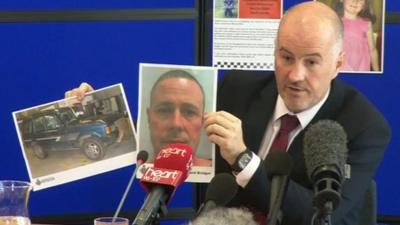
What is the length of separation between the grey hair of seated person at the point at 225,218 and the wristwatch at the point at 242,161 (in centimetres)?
62

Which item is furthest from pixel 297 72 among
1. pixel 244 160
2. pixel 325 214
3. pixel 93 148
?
pixel 325 214

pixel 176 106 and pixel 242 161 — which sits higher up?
pixel 176 106

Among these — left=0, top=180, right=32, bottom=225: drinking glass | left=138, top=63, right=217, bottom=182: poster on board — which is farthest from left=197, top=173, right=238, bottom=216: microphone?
left=138, top=63, right=217, bottom=182: poster on board

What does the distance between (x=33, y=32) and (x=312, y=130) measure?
5.49 ft

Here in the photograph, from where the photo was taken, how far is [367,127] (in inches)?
74.6

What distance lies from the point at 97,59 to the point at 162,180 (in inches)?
60.0

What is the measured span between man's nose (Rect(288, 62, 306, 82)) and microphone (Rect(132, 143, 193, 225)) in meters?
0.52

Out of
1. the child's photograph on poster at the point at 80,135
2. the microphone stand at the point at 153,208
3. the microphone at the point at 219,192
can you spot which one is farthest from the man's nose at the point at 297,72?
the microphone stand at the point at 153,208

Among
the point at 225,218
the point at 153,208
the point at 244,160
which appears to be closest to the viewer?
the point at 225,218

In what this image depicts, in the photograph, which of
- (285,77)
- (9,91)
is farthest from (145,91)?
(9,91)

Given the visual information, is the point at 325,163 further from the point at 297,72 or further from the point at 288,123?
the point at 288,123

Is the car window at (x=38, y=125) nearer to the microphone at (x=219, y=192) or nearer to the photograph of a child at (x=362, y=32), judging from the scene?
the microphone at (x=219, y=192)

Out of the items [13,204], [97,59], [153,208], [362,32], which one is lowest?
[13,204]

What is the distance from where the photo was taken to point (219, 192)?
1.21 meters
